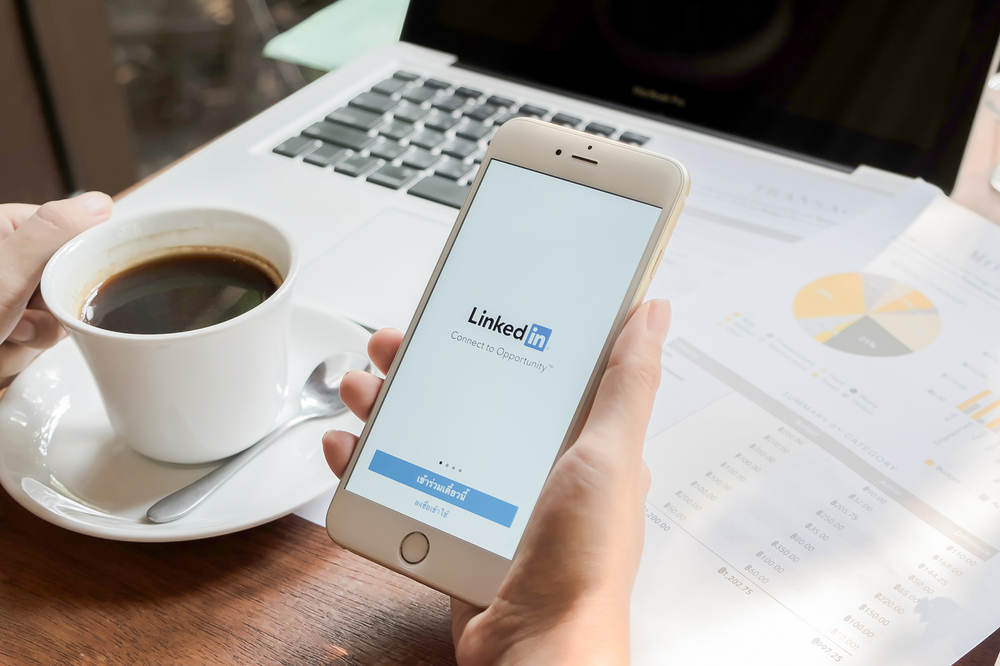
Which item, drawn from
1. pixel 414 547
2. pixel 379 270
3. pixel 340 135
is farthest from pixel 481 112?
pixel 414 547

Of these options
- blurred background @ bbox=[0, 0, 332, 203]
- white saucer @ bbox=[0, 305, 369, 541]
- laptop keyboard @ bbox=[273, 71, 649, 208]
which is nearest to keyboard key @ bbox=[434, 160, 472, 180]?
laptop keyboard @ bbox=[273, 71, 649, 208]

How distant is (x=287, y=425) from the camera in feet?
1.44

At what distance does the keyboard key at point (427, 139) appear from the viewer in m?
0.70

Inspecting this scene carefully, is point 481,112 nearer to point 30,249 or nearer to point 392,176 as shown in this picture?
point 392,176

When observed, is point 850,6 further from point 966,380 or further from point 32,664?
point 32,664

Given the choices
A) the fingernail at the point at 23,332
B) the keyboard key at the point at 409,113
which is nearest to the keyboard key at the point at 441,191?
the keyboard key at the point at 409,113

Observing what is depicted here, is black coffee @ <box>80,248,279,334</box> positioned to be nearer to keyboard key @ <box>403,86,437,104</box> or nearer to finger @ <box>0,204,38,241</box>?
finger @ <box>0,204,38,241</box>

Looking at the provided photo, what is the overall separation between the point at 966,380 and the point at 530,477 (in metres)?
0.30

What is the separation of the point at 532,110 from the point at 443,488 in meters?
0.48

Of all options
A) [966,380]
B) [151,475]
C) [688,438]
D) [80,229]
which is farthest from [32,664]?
[966,380]

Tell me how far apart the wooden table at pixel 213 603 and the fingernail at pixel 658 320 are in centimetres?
17

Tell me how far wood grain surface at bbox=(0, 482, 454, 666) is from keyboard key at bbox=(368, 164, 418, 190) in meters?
0.34

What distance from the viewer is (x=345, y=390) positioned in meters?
0.41

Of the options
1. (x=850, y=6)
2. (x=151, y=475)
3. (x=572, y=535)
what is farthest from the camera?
(x=850, y=6)
